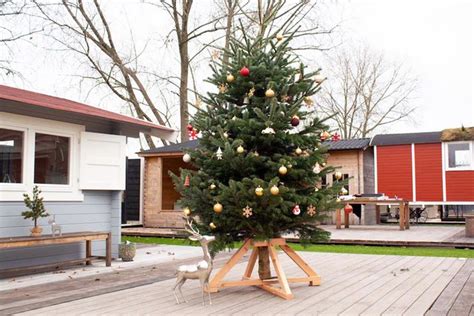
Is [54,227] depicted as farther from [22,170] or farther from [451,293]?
[451,293]

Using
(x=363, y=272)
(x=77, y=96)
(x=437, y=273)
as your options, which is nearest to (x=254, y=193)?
(x=363, y=272)

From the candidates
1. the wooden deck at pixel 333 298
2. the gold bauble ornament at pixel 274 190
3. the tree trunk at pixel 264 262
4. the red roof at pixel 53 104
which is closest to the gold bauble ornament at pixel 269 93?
the gold bauble ornament at pixel 274 190

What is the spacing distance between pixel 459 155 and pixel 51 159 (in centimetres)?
1359

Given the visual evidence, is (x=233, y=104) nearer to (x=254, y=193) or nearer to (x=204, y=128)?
(x=204, y=128)

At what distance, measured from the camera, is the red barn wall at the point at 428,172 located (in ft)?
54.7

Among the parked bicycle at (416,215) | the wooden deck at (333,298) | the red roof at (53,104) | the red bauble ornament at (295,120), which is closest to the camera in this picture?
the wooden deck at (333,298)

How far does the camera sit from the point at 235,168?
5.16 metres

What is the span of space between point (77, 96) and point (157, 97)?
20.2 ft

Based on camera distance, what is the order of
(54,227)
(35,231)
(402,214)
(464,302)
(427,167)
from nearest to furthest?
(464,302) → (35,231) → (54,227) → (402,214) → (427,167)

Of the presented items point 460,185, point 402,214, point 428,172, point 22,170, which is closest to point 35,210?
point 22,170

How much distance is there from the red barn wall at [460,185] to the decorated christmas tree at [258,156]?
40.4 ft

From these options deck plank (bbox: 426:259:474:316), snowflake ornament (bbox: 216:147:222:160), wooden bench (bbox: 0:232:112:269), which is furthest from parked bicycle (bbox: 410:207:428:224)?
snowflake ornament (bbox: 216:147:222:160)

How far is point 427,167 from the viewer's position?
665 inches

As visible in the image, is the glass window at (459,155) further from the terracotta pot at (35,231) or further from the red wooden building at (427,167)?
the terracotta pot at (35,231)
